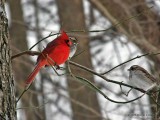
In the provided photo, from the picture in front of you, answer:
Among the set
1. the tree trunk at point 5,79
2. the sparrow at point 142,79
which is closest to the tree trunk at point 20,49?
the sparrow at point 142,79

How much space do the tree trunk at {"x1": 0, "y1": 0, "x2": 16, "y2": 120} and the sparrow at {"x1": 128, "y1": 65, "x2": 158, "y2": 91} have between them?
5.18ft

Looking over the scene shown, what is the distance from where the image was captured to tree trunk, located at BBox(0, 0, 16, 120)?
1.95 metres

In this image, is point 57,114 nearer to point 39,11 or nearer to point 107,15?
point 39,11

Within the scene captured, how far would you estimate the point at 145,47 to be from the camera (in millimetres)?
5734

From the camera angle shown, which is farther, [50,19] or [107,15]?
[50,19]

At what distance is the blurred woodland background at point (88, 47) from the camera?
548cm

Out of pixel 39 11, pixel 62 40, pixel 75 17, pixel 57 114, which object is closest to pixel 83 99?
pixel 75 17

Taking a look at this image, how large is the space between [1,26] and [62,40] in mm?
715

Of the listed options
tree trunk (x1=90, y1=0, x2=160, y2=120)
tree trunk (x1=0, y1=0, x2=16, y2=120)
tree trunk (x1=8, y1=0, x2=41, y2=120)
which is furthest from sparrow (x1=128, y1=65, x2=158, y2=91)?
tree trunk (x1=8, y1=0, x2=41, y2=120)

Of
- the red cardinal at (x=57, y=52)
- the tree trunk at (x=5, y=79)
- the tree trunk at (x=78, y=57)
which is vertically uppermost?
the tree trunk at (x=78, y=57)

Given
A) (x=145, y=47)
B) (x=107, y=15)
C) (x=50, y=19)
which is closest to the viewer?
(x=145, y=47)

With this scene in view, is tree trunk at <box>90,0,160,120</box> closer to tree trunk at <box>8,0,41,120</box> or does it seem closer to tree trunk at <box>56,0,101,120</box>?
tree trunk at <box>56,0,101,120</box>

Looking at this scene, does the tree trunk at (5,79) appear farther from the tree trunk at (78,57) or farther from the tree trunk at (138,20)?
the tree trunk at (78,57)

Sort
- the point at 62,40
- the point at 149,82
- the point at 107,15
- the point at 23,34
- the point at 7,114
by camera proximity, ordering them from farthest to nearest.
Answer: the point at 23,34 → the point at 107,15 → the point at 149,82 → the point at 62,40 → the point at 7,114
